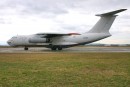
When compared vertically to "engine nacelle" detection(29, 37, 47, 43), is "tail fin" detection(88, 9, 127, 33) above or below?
above

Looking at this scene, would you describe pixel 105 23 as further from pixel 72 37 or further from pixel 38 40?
pixel 38 40

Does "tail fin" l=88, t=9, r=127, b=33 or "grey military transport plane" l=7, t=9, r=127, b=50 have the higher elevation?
"tail fin" l=88, t=9, r=127, b=33

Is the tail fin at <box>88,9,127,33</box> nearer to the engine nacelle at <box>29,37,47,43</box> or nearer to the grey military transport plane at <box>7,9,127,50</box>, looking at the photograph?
the grey military transport plane at <box>7,9,127,50</box>

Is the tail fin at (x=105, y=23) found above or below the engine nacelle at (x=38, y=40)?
above

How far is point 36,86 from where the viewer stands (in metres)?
8.39

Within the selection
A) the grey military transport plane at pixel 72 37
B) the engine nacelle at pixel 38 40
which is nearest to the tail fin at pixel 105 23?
the grey military transport plane at pixel 72 37

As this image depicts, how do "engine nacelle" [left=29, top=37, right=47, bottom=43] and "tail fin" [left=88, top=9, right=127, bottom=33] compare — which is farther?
"tail fin" [left=88, top=9, right=127, bottom=33]

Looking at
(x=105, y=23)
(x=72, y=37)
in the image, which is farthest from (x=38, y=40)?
(x=105, y=23)

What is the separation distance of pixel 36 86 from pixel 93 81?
2.24 meters

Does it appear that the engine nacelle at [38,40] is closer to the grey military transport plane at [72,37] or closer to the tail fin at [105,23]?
the grey military transport plane at [72,37]

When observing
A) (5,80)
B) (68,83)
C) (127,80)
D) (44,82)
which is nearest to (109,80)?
(127,80)

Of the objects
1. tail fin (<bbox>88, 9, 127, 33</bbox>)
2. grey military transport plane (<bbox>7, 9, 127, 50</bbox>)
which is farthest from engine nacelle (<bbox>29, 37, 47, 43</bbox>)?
tail fin (<bbox>88, 9, 127, 33</bbox>)

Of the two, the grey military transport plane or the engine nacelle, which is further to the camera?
the grey military transport plane

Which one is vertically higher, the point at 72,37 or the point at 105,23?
the point at 105,23
